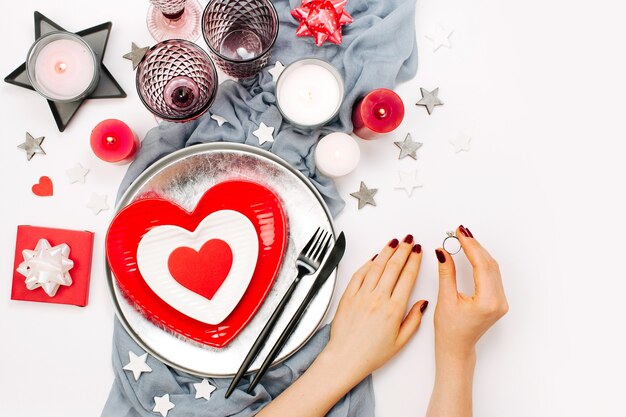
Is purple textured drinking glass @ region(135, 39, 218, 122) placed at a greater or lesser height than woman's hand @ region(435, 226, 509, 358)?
greater

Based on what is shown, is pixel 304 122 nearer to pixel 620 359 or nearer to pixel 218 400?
pixel 218 400

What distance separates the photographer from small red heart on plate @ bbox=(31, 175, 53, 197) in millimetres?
784

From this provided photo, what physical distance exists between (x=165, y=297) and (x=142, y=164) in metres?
0.19

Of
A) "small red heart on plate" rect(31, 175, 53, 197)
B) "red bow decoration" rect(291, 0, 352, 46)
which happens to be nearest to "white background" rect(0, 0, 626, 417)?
"small red heart on plate" rect(31, 175, 53, 197)

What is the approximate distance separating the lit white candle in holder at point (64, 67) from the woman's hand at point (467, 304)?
54cm

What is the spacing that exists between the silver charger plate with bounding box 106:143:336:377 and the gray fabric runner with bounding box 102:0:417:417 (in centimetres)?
2

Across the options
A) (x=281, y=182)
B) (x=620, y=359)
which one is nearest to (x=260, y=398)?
(x=281, y=182)

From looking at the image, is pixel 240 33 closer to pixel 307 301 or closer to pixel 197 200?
pixel 197 200

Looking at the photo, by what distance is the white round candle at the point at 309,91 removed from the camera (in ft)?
2.44

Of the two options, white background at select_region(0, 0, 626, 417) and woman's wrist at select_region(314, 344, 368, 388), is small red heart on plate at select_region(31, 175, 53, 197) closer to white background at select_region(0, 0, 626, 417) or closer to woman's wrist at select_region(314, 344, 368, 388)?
white background at select_region(0, 0, 626, 417)

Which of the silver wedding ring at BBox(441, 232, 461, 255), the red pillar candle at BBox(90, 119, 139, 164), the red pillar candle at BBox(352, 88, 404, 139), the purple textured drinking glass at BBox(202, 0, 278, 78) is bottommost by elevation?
the silver wedding ring at BBox(441, 232, 461, 255)

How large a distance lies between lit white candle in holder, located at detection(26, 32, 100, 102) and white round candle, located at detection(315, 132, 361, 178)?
0.33 m

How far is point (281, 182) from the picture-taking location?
2.52 feet

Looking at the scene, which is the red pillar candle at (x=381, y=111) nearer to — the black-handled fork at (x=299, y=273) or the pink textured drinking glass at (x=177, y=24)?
the black-handled fork at (x=299, y=273)
